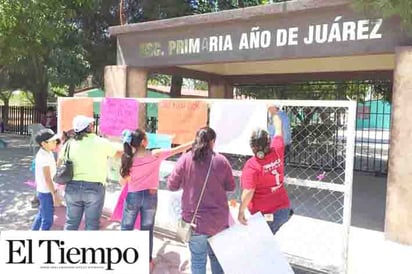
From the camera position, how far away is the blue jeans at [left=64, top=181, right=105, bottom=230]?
14.6 feet

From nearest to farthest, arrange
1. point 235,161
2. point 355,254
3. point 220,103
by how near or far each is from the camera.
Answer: point 220,103
point 355,254
point 235,161

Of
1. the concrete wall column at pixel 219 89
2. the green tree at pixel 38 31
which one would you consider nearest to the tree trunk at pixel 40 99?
the green tree at pixel 38 31

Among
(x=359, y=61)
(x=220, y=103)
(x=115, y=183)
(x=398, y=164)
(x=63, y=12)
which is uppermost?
(x=63, y=12)

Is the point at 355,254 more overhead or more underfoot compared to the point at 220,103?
more underfoot

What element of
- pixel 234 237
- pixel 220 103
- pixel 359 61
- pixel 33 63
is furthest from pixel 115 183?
pixel 33 63

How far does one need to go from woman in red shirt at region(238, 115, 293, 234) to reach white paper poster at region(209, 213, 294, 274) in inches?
4.2

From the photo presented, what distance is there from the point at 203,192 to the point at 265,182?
584mm

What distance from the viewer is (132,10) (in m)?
14.4

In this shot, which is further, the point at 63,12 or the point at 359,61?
the point at 63,12

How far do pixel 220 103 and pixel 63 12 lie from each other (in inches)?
296

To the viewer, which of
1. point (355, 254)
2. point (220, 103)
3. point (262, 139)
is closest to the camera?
point (262, 139)

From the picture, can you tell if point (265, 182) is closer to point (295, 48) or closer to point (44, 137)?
point (44, 137)

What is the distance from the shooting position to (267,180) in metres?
3.87

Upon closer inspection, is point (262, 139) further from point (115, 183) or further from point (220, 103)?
point (115, 183)
